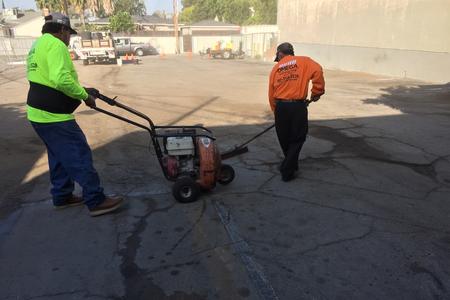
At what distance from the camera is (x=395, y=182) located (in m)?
5.15

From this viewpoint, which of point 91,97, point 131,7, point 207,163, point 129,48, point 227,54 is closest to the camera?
point 91,97

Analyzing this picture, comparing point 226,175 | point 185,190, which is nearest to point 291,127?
point 226,175

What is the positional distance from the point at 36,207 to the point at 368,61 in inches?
808

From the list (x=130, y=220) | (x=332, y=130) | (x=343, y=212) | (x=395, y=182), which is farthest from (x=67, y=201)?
(x=332, y=130)

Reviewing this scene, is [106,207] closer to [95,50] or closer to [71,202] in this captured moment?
[71,202]

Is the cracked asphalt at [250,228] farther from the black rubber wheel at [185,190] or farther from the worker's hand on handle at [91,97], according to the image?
the worker's hand on handle at [91,97]

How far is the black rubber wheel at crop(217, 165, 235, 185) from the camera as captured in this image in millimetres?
4938

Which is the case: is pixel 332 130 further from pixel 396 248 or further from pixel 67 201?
pixel 67 201

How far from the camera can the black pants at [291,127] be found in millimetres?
4945

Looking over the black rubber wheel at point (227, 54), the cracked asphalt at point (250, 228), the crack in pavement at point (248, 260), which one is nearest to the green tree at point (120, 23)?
the black rubber wheel at point (227, 54)

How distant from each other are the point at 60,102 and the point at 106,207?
3.99ft

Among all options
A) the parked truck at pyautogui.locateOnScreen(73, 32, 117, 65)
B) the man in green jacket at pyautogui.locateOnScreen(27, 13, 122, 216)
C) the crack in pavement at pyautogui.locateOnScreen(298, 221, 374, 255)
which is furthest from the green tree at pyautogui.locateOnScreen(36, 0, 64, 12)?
the crack in pavement at pyautogui.locateOnScreen(298, 221, 374, 255)

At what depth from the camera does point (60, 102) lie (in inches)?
149

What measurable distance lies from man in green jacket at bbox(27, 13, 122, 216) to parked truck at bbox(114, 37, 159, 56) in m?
35.8
